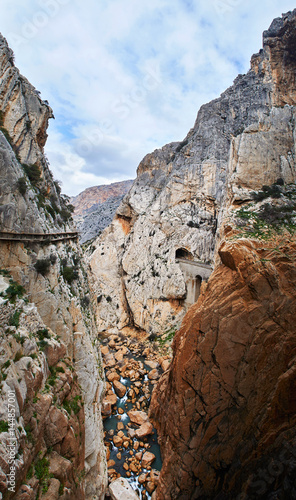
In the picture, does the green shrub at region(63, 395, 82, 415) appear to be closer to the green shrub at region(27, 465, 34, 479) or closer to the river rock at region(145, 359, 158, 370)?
the green shrub at region(27, 465, 34, 479)

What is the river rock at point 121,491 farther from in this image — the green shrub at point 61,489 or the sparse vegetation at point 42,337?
the sparse vegetation at point 42,337

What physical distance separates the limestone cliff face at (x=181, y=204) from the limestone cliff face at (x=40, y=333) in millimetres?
15605

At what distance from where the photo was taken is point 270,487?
764cm

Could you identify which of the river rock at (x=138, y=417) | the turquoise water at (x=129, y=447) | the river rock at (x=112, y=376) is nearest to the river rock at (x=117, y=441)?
the turquoise water at (x=129, y=447)

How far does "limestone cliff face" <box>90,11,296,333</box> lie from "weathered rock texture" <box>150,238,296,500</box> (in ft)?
42.4

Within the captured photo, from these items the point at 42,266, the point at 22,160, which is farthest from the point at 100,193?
the point at 42,266

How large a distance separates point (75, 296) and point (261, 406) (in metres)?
11.7

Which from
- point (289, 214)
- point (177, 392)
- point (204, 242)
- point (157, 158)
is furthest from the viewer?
point (157, 158)

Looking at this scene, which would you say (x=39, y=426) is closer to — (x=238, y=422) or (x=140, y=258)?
(x=238, y=422)

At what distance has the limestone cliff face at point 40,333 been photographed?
24.8 feet

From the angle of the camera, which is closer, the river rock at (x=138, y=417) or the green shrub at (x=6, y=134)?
the green shrub at (x=6, y=134)

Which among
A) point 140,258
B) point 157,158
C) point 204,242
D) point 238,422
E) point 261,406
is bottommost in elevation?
point 238,422

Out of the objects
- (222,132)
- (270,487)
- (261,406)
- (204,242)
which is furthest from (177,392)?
(222,132)

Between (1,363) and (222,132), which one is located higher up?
(222,132)
